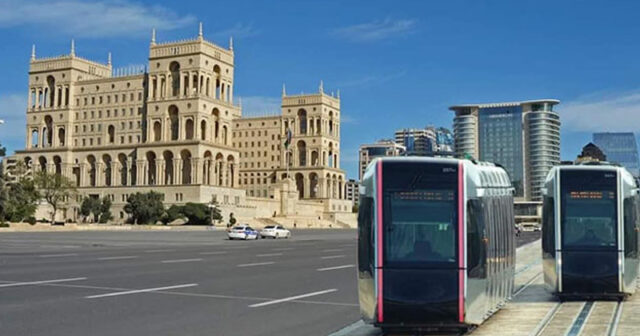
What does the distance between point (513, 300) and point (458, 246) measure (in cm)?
503

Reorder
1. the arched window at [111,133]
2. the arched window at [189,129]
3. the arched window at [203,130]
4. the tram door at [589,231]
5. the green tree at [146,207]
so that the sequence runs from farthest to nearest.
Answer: the arched window at [111,133], the arched window at [189,129], the arched window at [203,130], the green tree at [146,207], the tram door at [589,231]

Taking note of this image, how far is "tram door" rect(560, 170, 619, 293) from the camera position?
1305cm

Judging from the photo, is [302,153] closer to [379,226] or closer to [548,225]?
[548,225]

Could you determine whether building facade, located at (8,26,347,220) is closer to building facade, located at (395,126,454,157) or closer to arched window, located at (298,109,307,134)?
arched window, located at (298,109,307,134)

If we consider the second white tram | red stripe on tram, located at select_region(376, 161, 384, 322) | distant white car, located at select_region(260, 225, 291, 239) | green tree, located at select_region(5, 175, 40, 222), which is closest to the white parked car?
distant white car, located at select_region(260, 225, 291, 239)

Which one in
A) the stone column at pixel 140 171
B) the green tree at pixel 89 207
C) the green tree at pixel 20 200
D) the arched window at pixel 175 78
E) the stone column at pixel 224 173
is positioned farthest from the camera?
the stone column at pixel 224 173

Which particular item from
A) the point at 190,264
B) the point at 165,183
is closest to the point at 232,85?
the point at 165,183

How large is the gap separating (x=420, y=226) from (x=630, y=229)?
6.03 meters

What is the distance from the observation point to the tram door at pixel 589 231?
13055 mm

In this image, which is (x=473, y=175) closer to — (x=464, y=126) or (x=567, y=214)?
(x=567, y=214)

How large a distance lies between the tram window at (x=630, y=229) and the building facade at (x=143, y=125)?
3457 inches

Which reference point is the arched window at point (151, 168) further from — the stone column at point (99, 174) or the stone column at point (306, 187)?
the stone column at point (306, 187)

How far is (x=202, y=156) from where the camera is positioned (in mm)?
102625

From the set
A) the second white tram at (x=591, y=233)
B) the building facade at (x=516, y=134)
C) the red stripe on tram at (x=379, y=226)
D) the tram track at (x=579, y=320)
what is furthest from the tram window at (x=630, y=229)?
the building facade at (x=516, y=134)
